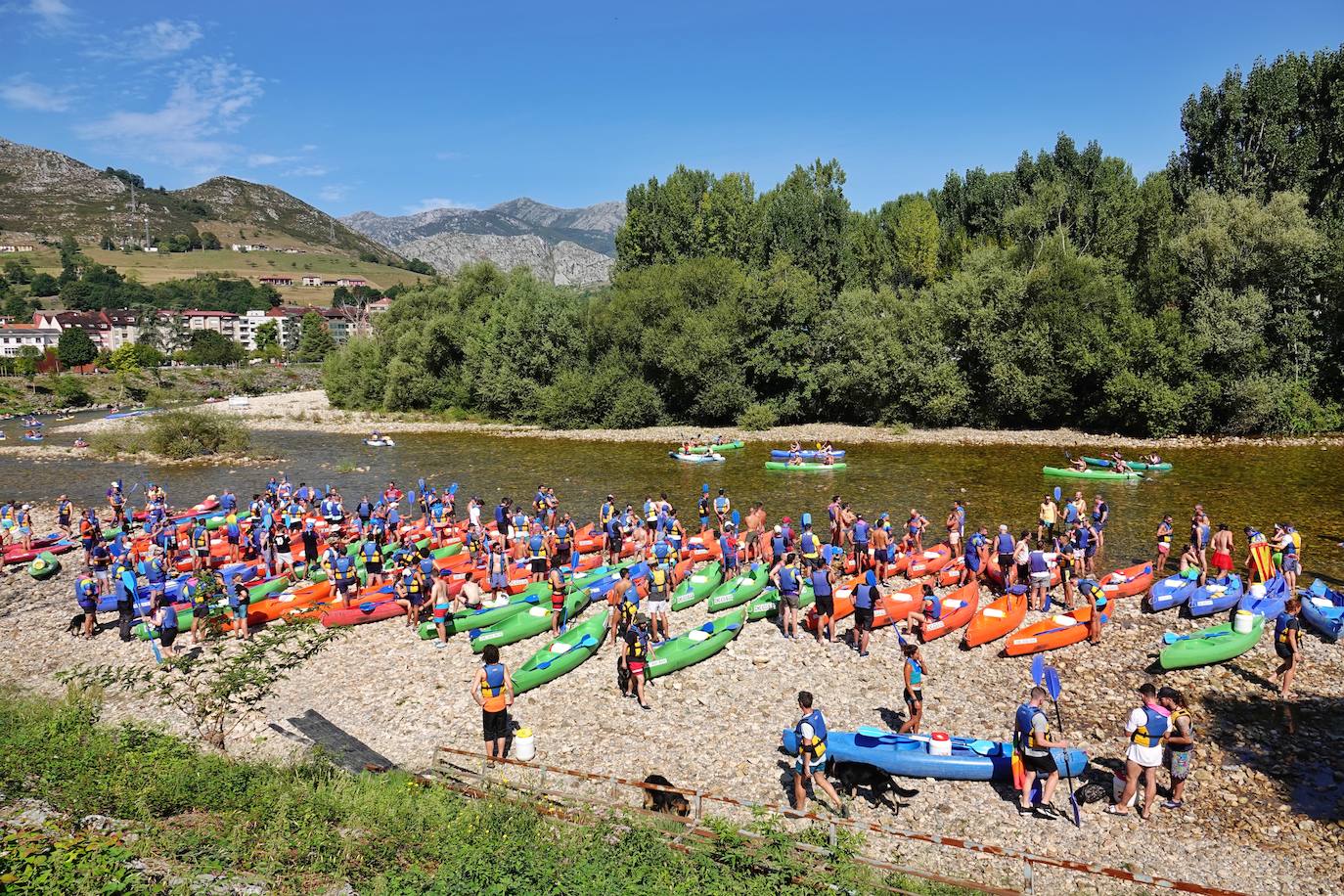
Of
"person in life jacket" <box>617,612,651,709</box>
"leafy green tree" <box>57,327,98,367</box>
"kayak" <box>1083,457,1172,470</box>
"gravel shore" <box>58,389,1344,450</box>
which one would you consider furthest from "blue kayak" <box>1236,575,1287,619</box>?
"leafy green tree" <box>57,327,98,367</box>

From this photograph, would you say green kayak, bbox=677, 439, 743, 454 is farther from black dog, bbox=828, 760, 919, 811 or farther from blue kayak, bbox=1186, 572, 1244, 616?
black dog, bbox=828, 760, 919, 811

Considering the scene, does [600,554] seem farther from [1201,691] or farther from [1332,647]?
[1332,647]

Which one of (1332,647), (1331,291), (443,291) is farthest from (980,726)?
(443,291)

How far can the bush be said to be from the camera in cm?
5019

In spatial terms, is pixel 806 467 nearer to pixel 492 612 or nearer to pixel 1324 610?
pixel 492 612

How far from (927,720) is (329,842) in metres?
9.03

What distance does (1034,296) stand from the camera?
45844 millimetres

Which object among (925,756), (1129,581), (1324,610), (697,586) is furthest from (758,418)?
(925,756)

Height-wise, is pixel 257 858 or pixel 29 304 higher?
pixel 29 304

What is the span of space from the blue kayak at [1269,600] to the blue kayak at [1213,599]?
1.48 ft

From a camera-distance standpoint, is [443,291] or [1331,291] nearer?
[1331,291]

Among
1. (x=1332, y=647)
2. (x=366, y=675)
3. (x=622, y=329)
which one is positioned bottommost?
(x=366, y=675)

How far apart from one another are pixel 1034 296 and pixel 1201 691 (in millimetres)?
37219

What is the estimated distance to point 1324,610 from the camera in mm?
15297
